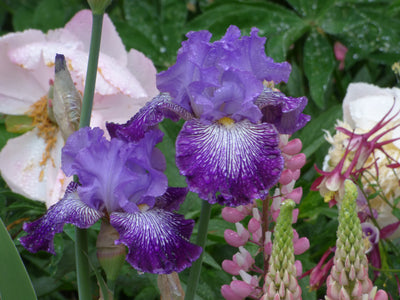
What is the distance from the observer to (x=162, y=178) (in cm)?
43

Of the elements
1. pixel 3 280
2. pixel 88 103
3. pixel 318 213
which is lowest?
pixel 318 213

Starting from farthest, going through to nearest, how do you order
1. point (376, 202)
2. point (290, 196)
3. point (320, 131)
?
point (320, 131) → point (376, 202) → point (290, 196)

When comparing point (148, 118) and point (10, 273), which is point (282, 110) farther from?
point (10, 273)

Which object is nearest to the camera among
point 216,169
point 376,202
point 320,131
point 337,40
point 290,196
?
point 216,169

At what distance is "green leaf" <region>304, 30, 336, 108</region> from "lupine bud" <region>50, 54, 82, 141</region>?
0.46 metres

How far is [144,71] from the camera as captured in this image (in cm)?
67

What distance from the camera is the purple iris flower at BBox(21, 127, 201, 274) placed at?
41cm

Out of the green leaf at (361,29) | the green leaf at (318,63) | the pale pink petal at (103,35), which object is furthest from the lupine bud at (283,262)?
the green leaf at (361,29)

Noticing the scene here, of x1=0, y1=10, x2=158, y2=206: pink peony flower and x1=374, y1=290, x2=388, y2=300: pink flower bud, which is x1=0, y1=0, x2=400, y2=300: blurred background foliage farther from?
x1=374, y1=290, x2=388, y2=300: pink flower bud

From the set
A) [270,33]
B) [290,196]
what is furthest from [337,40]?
[290,196]

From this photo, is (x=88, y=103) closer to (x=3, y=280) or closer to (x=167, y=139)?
(x=3, y=280)

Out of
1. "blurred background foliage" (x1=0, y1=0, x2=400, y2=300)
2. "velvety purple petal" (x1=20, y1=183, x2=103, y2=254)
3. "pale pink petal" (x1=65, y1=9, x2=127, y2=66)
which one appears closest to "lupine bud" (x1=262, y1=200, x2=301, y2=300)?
"velvety purple petal" (x1=20, y1=183, x2=103, y2=254)

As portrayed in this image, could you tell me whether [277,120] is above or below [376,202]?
above

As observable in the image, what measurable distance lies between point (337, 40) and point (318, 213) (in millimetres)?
379
